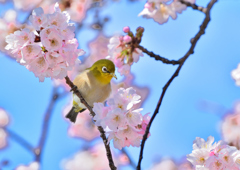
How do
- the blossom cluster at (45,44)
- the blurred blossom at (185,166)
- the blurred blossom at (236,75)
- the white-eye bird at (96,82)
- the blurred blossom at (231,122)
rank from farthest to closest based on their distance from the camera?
the blurred blossom at (231,122) → the blurred blossom at (185,166) → the blurred blossom at (236,75) → the white-eye bird at (96,82) → the blossom cluster at (45,44)

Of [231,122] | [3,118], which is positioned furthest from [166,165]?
[3,118]

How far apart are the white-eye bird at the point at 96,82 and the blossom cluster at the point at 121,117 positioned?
4.36 feet

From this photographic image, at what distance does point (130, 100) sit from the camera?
6.54 ft

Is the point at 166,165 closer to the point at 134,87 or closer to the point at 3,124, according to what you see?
the point at 134,87

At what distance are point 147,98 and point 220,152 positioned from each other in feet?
11.0

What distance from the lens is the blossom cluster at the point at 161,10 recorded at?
11.1 ft

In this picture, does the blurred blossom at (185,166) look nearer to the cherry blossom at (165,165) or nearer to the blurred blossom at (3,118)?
the cherry blossom at (165,165)

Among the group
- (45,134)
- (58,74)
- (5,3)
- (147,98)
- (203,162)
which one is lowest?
(203,162)

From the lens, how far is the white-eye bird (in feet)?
11.0

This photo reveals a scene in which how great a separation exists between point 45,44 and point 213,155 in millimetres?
1403

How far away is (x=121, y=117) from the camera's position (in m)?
1.94

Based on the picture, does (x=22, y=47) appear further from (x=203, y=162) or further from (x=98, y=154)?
(x=98, y=154)

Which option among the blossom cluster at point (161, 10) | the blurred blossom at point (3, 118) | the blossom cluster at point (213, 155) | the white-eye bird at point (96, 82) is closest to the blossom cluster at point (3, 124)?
the blurred blossom at point (3, 118)

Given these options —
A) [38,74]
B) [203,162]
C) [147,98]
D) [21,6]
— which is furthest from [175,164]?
[21,6]
